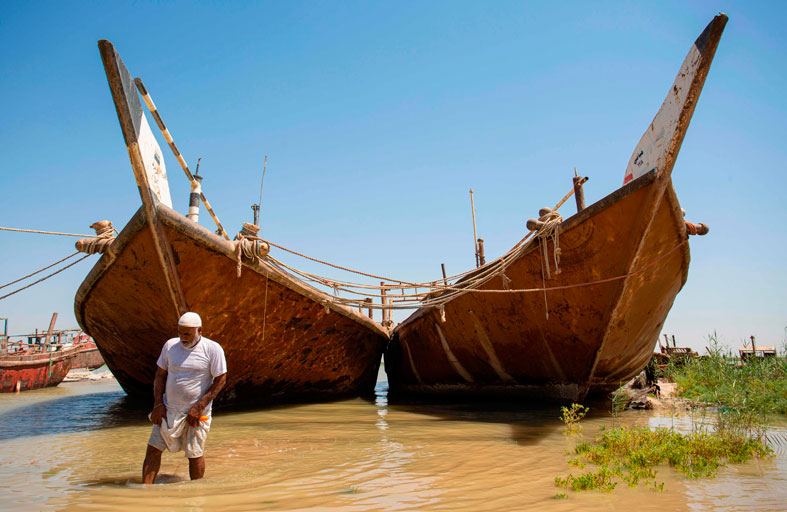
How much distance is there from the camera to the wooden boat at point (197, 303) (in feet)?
15.5

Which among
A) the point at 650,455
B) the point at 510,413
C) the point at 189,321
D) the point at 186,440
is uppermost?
the point at 189,321

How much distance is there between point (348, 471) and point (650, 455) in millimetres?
2145

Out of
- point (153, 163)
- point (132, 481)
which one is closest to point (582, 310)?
point (132, 481)

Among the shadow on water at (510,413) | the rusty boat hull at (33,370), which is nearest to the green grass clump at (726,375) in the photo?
the shadow on water at (510,413)

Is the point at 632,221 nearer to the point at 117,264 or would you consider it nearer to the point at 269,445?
the point at 269,445

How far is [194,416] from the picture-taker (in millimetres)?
2971

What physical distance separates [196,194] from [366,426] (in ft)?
11.3

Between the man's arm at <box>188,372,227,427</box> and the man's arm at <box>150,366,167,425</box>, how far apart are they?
0.59 ft

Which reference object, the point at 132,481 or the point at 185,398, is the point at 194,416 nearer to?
the point at 185,398

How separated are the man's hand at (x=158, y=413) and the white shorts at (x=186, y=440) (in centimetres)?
3

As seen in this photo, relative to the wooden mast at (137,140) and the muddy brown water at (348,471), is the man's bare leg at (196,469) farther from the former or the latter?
the wooden mast at (137,140)

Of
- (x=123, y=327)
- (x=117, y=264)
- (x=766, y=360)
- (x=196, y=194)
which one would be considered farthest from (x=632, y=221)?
(x=766, y=360)

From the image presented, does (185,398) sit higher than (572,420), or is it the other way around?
(185,398)

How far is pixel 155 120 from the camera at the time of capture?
482 centimetres
